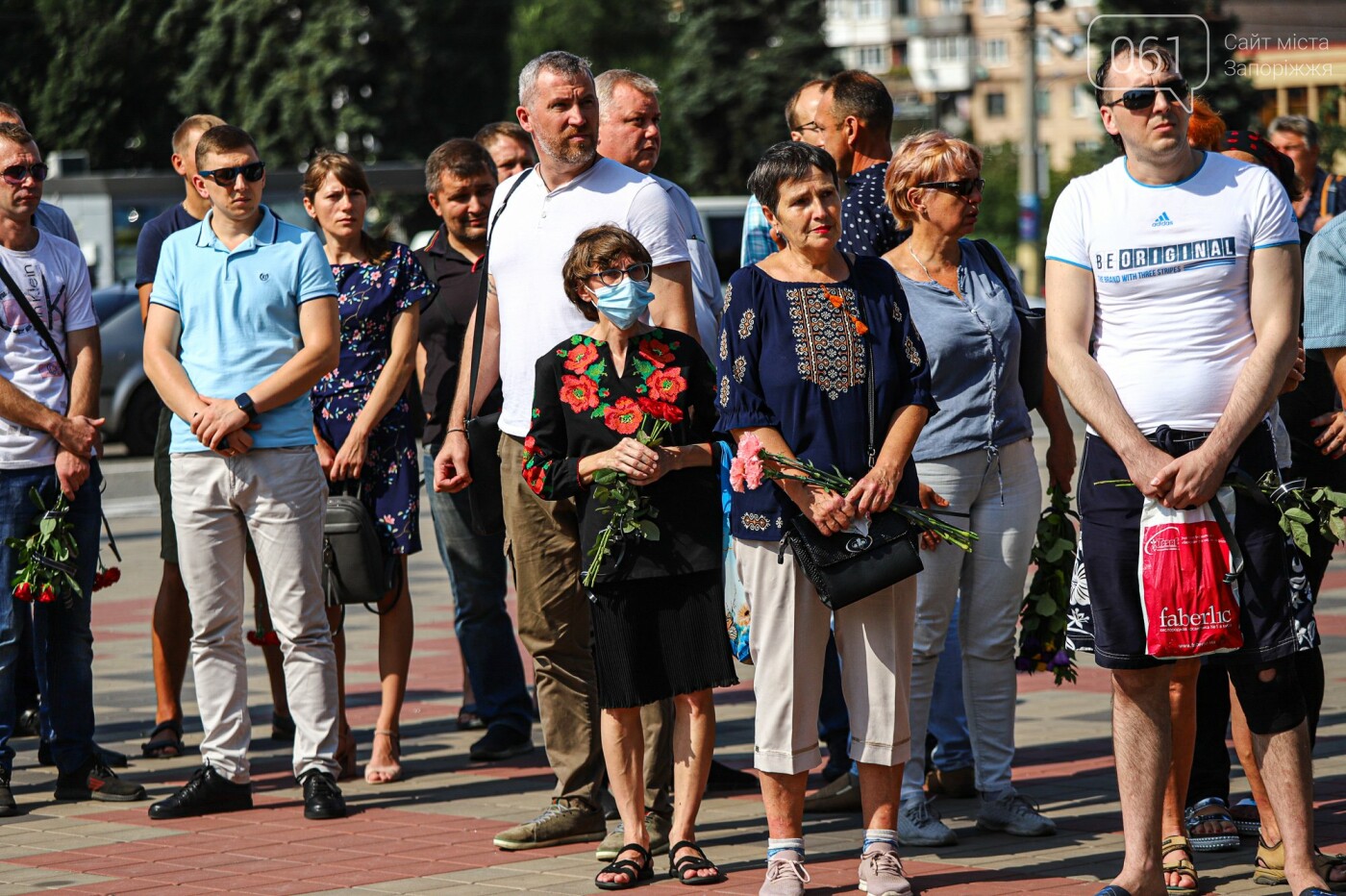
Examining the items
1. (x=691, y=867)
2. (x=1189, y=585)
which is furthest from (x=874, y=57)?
(x=1189, y=585)

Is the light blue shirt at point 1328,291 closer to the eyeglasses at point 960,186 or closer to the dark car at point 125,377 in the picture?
the eyeglasses at point 960,186

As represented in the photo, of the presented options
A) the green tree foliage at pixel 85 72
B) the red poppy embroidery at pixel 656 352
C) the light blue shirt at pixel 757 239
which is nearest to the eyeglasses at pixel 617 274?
the red poppy embroidery at pixel 656 352

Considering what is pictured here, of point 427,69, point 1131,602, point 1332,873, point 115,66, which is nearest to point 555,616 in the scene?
point 1131,602

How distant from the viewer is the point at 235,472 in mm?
6656

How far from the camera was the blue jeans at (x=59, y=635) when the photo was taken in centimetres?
696

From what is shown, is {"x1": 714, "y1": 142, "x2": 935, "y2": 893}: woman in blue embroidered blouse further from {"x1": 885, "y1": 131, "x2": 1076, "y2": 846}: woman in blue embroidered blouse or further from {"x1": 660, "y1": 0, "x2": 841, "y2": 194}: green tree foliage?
{"x1": 660, "y1": 0, "x2": 841, "y2": 194}: green tree foliage

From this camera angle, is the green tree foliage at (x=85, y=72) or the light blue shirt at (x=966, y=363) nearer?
the light blue shirt at (x=966, y=363)

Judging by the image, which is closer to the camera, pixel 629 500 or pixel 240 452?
pixel 629 500

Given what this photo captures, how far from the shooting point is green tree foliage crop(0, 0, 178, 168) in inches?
1746

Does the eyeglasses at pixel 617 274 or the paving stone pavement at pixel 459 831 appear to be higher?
the eyeglasses at pixel 617 274

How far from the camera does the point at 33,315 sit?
7.02 meters

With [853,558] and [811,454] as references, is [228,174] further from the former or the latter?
[853,558]

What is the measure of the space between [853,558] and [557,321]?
137 centimetres

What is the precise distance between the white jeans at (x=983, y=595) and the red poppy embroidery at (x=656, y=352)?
0.99 metres
